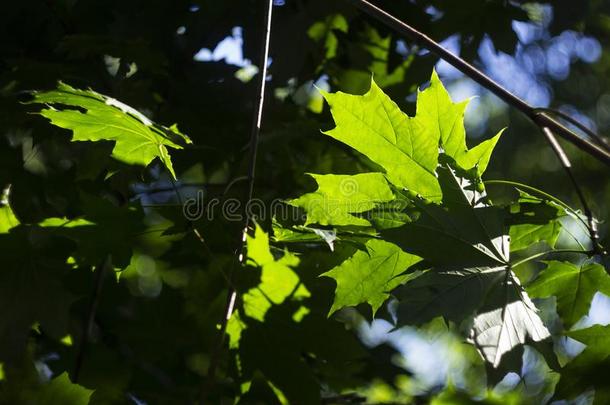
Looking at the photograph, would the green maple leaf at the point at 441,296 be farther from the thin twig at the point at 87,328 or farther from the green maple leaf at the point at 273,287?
the thin twig at the point at 87,328

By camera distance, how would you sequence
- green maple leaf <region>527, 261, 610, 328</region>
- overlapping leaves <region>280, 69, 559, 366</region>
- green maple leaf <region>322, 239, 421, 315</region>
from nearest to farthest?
overlapping leaves <region>280, 69, 559, 366</region>, green maple leaf <region>322, 239, 421, 315</region>, green maple leaf <region>527, 261, 610, 328</region>

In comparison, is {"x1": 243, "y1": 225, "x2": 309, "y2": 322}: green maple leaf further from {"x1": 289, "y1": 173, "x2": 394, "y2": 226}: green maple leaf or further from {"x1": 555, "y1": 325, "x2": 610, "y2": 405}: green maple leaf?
{"x1": 555, "y1": 325, "x2": 610, "y2": 405}: green maple leaf

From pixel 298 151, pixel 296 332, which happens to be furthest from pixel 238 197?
pixel 296 332

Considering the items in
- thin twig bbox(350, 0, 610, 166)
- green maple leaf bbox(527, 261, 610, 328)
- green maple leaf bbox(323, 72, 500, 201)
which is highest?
thin twig bbox(350, 0, 610, 166)

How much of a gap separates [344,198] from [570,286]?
1.67 ft

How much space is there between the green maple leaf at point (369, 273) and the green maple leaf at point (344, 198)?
0.25 feet

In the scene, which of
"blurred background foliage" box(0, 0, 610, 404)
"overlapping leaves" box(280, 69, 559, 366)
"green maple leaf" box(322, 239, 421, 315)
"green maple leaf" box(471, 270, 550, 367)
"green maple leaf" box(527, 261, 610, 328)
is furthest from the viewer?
"blurred background foliage" box(0, 0, 610, 404)

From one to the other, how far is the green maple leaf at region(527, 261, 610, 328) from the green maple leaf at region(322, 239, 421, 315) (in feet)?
0.95

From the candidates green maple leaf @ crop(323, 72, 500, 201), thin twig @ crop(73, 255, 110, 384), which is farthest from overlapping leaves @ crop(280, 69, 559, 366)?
thin twig @ crop(73, 255, 110, 384)

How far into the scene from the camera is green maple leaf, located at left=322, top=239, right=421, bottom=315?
1.38 m

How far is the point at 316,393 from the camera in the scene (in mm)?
1579

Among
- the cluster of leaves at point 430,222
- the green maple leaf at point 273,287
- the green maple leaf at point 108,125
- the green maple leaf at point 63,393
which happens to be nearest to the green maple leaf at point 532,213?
the cluster of leaves at point 430,222

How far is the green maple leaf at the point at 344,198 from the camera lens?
132 cm

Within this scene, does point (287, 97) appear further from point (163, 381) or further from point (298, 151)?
point (163, 381)
